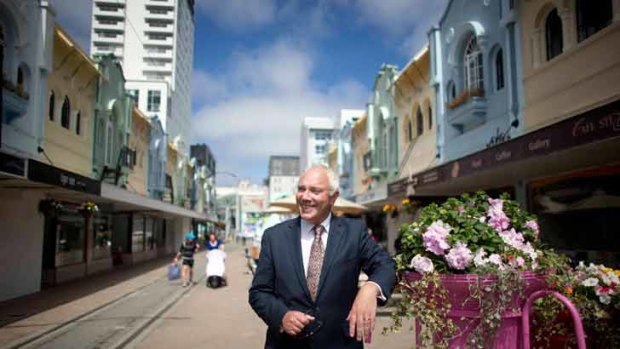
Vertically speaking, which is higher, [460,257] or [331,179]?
[331,179]

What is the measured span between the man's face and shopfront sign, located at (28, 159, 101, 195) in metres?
7.65

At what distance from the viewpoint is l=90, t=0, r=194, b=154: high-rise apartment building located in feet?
102

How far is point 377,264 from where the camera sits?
2.61m

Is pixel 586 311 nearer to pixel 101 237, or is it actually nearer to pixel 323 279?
pixel 323 279

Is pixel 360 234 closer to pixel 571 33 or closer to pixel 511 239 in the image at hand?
pixel 511 239

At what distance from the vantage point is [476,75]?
12703mm

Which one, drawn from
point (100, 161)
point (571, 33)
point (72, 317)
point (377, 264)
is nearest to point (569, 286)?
point (377, 264)

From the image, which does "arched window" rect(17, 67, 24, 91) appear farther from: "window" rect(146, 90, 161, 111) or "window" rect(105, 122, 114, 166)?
"window" rect(146, 90, 161, 111)

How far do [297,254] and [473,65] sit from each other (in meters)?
11.7

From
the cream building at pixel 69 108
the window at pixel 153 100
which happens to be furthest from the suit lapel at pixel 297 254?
the window at pixel 153 100

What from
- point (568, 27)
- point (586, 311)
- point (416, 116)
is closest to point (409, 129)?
point (416, 116)

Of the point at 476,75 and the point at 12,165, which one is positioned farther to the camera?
the point at 476,75

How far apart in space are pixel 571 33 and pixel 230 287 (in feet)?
35.0

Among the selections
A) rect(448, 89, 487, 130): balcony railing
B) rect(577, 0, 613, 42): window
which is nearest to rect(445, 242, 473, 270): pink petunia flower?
rect(577, 0, 613, 42): window
